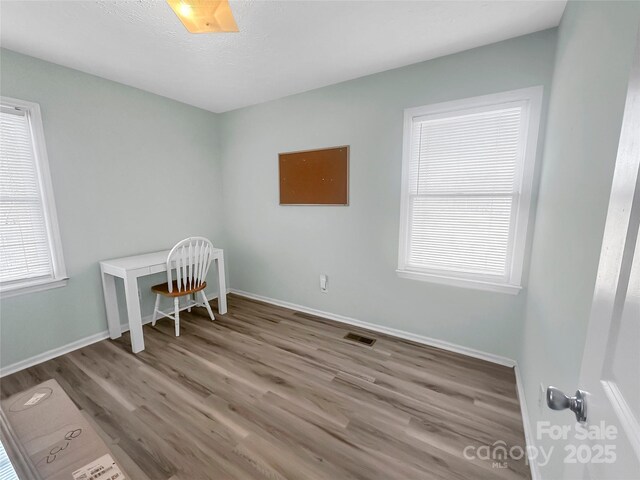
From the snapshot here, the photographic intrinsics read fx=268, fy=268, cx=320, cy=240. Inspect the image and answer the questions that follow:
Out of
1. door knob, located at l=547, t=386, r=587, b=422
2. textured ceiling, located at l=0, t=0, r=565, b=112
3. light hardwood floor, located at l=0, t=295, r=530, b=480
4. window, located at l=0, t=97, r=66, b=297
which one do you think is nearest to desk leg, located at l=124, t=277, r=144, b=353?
light hardwood floor, located at l=0, t=295, r=530, b=480

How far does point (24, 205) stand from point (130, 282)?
992mm

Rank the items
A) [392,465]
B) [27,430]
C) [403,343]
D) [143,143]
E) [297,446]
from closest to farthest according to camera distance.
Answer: [27,430], [392,465], [297,446], [403,343], [143,143]

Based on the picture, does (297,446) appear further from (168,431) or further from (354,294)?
(354,294)

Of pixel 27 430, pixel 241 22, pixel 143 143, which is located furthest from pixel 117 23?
pixel 27 430

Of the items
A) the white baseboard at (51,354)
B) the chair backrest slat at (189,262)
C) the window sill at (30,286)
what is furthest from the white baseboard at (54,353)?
the chair backrest slat at (189,262)

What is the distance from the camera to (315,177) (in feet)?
9.59

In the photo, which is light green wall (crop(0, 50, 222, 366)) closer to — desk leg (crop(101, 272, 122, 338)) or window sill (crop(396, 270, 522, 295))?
desk leg (crop(101, 272, 122, 338))

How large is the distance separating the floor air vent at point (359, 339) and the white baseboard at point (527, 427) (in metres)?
1.12

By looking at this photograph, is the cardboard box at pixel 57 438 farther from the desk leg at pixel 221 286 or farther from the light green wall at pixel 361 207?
the light green wall at pixel 361 207

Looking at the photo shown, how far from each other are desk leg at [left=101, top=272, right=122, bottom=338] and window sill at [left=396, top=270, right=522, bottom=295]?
2772 mm

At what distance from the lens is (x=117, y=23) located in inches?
68.7

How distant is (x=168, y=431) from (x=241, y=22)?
259 centimetres

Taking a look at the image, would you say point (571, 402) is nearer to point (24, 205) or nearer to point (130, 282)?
point (130, 282)

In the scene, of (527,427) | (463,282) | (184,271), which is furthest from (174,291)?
(527,427)
